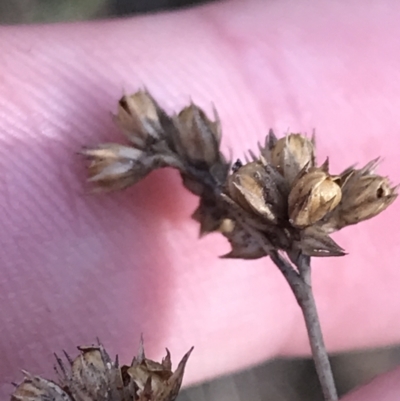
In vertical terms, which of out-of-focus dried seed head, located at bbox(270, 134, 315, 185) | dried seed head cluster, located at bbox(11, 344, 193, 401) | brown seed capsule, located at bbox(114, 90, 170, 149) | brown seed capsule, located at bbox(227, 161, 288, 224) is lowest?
dried seed head cluster, located at bbox(11, 344, 193, 401)

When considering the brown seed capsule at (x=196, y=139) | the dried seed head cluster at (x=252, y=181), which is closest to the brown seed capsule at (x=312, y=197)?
the dried seed head cluster at (x=252, y=181)

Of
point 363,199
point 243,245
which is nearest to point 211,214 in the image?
point 243,245

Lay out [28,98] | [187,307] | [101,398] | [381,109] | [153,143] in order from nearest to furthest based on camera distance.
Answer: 1. [101,398]
2. [153,143]
3. [28,98]
4. [187,307]
5. [381,109]

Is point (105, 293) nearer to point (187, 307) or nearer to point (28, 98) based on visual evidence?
point (187, 307)

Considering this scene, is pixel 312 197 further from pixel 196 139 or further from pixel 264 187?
pixel 196 139

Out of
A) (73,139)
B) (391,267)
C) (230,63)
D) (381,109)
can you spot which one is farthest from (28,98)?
(391,267)

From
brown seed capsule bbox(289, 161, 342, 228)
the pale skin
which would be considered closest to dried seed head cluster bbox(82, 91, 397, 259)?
brown seed capsule bbox(289, 161, 342, 228)

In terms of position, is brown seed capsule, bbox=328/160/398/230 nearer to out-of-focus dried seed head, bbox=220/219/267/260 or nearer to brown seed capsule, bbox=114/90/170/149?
out-of-focus dried seed head, bbox=220/219/267/260
